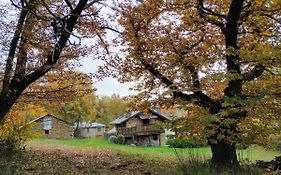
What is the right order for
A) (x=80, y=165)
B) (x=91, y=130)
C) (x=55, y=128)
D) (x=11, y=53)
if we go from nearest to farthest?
1. (x=11, y=53)
2. (x=80, y=165)
3. (x=55, y=128)
4. (x=91, y=130)

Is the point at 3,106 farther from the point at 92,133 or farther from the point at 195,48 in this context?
the point at 92,133

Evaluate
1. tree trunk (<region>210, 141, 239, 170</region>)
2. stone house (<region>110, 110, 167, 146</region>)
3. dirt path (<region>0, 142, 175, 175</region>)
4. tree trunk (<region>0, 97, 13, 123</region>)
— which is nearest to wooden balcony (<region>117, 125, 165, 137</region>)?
stone house (<region>110, 110, 167, 146</region>)

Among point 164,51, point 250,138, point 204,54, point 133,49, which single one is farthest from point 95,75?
point 250,138

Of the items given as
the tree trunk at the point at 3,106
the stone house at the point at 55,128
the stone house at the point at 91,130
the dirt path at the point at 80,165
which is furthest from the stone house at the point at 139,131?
the tree trunk at the point at 3,106

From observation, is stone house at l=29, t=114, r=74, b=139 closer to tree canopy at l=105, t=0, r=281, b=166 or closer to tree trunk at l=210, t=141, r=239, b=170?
tree canopy at l=105, t=0, r=281, b=166

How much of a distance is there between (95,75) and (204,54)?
4489 mm

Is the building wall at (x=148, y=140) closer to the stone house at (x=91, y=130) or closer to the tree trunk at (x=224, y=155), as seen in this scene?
the stone house at (x=91, y=130)

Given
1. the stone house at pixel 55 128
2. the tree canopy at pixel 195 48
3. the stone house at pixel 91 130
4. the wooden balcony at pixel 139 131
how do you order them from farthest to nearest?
1. the stone house at pixel 91 130
2. the stone house at pixel 55 128
3. the wooden balcony at pixel 139 131
4. the tree canopy at pixel 195 48

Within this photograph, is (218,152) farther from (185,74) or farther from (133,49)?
(133,49)

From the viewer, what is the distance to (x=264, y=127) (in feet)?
29.8

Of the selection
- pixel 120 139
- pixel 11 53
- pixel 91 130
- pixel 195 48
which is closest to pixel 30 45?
pixel 11 53

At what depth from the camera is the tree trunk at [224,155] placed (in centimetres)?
1153

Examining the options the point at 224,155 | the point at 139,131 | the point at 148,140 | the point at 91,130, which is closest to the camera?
the point at 224,155

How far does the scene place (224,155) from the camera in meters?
11.9
